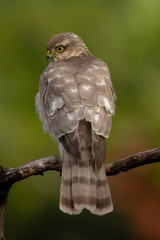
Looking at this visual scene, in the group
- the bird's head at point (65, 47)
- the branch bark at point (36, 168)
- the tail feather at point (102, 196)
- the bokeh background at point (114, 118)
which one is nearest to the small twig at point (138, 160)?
the branch bark at point (36, 168)

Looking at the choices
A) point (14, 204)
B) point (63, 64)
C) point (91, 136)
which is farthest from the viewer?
point (14, 204)

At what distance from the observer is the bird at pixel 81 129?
19.0 feet

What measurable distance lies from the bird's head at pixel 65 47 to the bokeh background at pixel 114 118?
0.17 meters

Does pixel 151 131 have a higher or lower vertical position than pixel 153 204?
higher

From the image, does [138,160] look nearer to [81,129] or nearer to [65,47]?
[81,129]

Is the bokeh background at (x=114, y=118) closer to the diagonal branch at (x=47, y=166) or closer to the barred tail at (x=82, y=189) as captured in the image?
the barred tail at (x=82, y=189)

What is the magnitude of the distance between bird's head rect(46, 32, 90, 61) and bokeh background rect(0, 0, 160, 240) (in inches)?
6.5

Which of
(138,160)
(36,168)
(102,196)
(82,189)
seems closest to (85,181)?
(82,189)

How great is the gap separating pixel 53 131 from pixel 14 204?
1.43m

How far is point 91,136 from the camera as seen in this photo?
5875mm

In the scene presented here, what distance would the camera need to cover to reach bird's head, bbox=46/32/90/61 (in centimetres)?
723

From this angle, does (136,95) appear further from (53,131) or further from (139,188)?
(53,131)

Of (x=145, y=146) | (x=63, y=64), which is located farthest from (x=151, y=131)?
(x=63, y=64)

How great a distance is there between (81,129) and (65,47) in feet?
5.56
